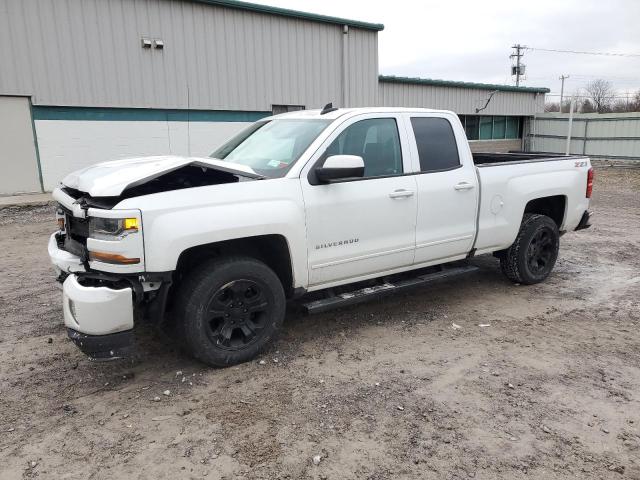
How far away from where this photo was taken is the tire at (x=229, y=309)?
3639mm

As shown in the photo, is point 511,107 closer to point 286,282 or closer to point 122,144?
point 122,144

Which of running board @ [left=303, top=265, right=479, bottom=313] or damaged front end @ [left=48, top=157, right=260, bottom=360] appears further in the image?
running board @ [left=303, top=265, right=479, bottom=313]

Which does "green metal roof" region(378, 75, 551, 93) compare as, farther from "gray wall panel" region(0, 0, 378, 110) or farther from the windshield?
the windshield

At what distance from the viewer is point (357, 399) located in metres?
3.48

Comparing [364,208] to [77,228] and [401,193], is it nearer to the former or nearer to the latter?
[401,193]

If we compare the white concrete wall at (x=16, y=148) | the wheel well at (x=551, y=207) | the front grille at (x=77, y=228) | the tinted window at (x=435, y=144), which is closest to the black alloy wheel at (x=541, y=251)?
the wheel well at (x=551, y=207)

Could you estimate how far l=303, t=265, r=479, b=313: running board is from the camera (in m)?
4.25

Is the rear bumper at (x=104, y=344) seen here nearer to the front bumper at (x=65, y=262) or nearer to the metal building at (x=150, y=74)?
the front bumper at (x=65, y=262)

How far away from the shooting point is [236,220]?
3662 millimetres

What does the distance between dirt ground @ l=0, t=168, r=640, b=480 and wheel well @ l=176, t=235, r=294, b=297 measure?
69cm

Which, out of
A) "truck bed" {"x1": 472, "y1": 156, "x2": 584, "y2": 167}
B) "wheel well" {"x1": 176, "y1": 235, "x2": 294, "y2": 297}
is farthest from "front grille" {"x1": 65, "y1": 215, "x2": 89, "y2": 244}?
"truck bed" {"x1": 472, "y1": 156, "x2": 584, "y2": 167}

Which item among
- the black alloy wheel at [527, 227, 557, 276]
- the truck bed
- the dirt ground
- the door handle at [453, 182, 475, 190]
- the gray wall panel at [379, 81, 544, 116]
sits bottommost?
the dirt ground

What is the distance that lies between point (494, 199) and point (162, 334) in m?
3.55

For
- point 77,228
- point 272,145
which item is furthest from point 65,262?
point 272,145
